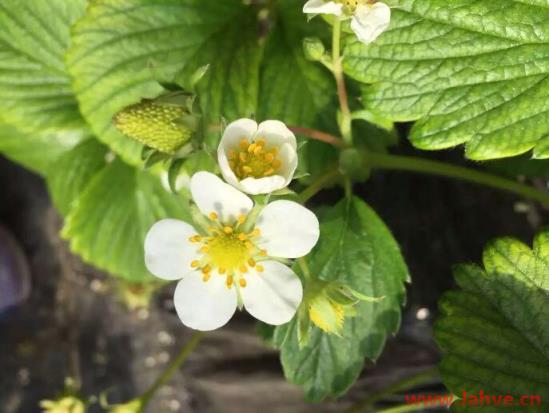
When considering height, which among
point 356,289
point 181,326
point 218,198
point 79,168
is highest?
point 79,168

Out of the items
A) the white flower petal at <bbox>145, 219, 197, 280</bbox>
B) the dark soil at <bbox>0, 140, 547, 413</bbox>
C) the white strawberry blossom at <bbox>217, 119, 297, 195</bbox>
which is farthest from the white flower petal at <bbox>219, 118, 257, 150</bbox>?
the dark soil at <bbox>0, 140, 547, 413</bbox>

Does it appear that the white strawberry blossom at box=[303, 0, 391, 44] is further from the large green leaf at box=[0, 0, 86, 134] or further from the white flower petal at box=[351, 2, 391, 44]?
the large green leaf at box=[0, 0, 86, 134]

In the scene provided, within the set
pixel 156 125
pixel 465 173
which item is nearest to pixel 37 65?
pixel 156 125

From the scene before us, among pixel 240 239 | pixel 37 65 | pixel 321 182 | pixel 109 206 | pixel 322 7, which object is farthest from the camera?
pixel 109 206

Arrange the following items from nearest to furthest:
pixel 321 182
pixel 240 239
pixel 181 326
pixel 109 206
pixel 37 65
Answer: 1. pixel 240 239
2. pixel 321 182
3. pixel 37 65
4. pixel 109 206
5. pixel 181 326

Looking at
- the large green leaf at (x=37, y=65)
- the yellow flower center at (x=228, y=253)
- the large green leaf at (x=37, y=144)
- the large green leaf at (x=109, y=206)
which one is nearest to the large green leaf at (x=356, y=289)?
the yellow flower center at (x=228, y=253)

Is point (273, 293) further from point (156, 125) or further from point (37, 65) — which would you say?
point (37, 65)

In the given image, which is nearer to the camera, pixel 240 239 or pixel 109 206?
pixel 240 239

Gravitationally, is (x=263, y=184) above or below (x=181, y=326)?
above
